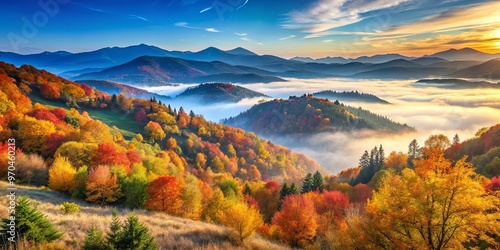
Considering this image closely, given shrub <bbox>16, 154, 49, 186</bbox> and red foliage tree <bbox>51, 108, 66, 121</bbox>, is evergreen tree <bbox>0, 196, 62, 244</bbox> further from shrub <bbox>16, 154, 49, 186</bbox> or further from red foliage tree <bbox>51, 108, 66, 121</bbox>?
red foliage tree <bbox>51, 108, 66, 121</bbox>

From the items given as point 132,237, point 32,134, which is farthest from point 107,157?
point 132,237

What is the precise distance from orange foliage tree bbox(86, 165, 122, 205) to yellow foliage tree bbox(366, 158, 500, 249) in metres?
38.9

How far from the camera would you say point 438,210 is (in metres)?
18.4

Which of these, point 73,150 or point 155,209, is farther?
point 73,150

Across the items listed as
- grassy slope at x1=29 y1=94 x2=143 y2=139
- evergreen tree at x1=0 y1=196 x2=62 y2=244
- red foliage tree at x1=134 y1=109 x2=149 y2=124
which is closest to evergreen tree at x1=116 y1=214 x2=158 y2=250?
evergreen tree at x1=0 y1=196 x2=62 y2=244

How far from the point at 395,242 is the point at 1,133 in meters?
79.2

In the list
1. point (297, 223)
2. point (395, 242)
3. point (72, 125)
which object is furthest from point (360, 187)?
point (72, 125)

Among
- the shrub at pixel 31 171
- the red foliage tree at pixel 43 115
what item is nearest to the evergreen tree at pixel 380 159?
the shrub at pixel 31 171

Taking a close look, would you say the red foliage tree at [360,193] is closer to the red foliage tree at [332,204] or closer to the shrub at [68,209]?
the red foliage tree at [332,204]

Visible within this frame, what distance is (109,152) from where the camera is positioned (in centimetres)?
5869

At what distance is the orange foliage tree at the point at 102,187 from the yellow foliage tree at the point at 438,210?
38.9 metres

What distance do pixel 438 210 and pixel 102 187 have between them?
1683 inches

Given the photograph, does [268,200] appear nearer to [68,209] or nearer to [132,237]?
[68,209]

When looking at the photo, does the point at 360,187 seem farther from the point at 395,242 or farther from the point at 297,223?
the point at 395,242
